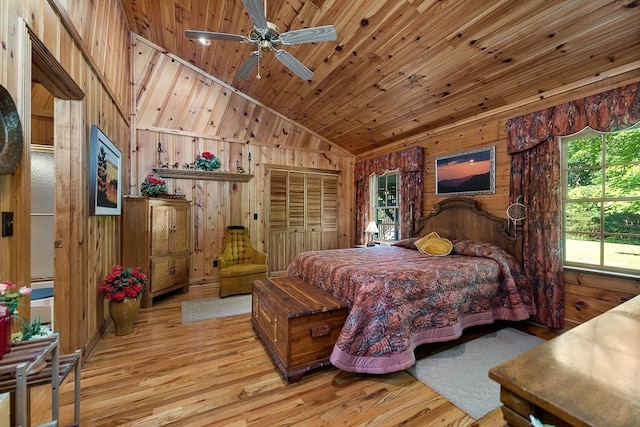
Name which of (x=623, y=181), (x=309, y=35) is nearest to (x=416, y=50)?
(x=309, y=35)

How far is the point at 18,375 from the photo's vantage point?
0.92 metres

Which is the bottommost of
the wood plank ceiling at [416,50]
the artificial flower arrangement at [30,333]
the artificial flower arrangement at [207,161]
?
the artificial flower arrangement at [30,333]

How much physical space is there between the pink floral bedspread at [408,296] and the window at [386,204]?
6.04 feet

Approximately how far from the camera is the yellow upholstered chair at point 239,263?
3969mm

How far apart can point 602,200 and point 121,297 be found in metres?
4.86

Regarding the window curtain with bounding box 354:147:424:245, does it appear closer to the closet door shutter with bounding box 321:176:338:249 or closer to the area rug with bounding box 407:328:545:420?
the closet door shutter with bounding box 321:176:338:249

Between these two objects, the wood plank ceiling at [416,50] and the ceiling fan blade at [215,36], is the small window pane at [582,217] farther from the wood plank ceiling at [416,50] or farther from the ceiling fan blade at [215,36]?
the ceiling fan blade at [215,36]

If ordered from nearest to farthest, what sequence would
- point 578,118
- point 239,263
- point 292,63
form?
point 292,63, point 578,118, point 239,263

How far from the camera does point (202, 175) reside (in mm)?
4566

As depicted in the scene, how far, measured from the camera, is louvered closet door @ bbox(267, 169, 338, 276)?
526cm

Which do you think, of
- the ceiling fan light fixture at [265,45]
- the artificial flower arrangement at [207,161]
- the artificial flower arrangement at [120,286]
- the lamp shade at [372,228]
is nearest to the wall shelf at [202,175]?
the artificial flower arrangement at [207,161]

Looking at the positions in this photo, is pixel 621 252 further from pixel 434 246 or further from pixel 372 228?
pixel 372 228

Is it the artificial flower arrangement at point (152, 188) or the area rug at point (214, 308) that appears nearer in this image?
the area rug at point (214, 308)

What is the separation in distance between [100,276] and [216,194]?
90.6 inches
